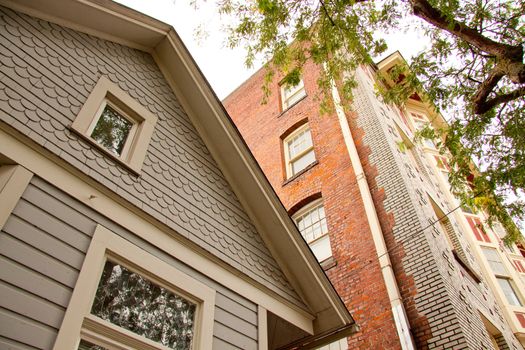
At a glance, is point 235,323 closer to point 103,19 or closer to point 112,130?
point 112,130

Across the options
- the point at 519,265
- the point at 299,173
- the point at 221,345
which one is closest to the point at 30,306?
the point at 221,345

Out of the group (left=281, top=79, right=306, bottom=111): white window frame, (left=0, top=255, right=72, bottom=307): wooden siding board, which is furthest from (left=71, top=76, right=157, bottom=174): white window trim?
(left=281, top=79, right=306, bottom=111): white window frame

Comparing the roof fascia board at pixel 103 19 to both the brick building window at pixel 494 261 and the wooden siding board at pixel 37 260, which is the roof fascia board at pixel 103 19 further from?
the brick building window at pixel 494 261

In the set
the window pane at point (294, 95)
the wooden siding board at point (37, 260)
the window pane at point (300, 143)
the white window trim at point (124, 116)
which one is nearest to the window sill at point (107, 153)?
the white window trim at point (124, 116)

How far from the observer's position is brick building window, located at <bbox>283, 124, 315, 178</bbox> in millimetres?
13250

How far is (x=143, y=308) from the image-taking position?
12.5 ft

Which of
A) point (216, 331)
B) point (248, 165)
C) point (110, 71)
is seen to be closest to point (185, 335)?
point (216, 331)

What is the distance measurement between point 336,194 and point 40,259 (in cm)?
837

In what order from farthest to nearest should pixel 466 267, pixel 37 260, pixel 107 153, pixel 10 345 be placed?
pixel 466 267 → pixel 107 153 → pixel 37 260 → pixel 10 345

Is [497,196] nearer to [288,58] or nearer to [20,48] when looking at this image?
[288,58]

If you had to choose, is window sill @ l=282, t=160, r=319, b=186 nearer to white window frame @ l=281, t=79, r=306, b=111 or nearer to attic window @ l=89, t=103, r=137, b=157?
white window frame @ l=281, t=79, r=306, b=111

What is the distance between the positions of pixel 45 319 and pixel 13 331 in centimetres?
24

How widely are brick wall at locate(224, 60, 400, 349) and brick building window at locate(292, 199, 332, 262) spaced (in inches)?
12.5

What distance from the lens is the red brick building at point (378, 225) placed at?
711cm
